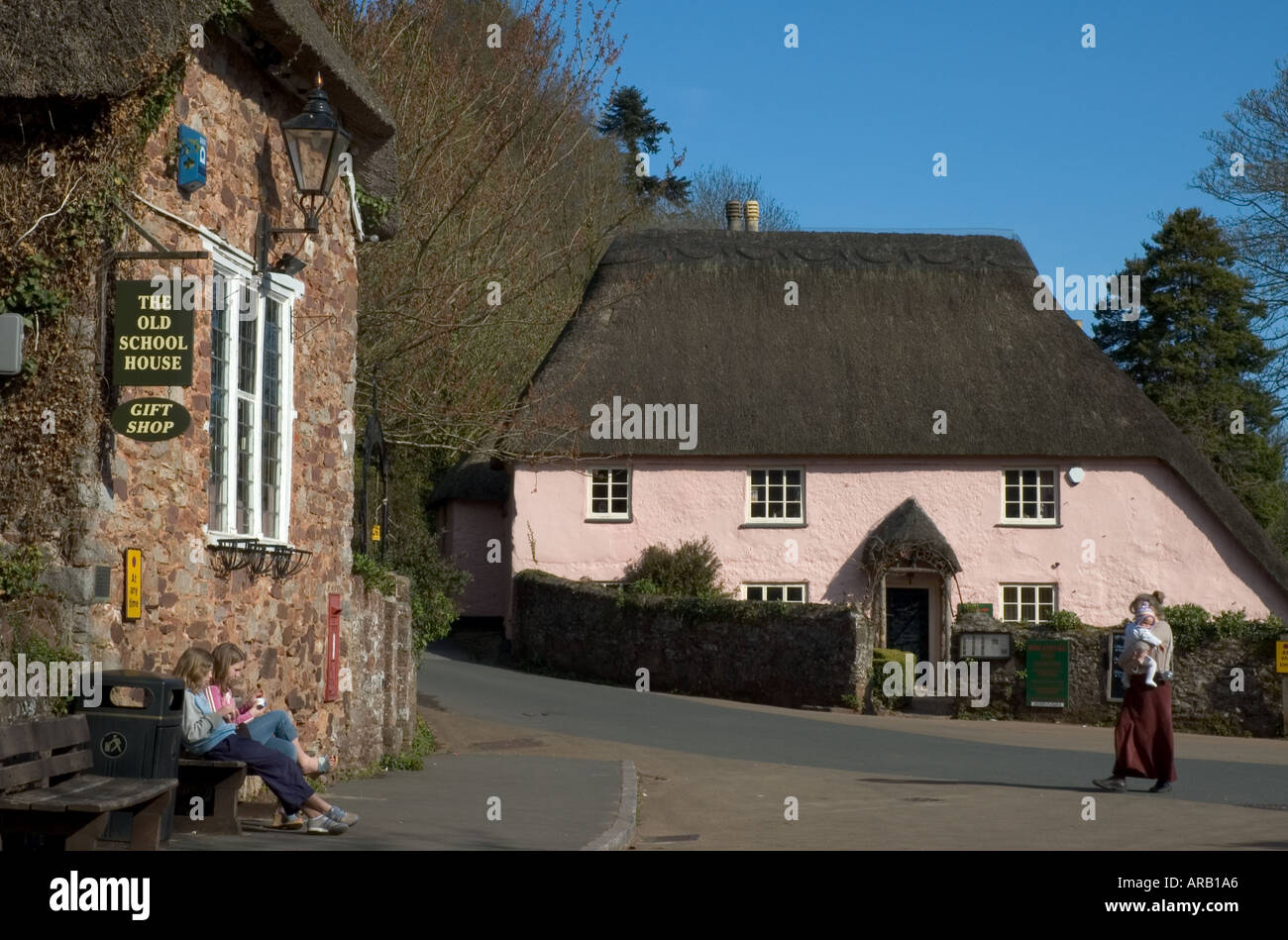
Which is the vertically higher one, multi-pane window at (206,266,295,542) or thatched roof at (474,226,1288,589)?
thatched roof at (474,226,1288,589)

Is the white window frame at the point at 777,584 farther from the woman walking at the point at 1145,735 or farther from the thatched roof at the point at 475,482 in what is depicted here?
the woman walking at the point at 1145,735

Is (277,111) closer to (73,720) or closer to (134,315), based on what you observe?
(134,315)

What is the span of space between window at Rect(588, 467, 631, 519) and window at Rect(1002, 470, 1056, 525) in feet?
24.5

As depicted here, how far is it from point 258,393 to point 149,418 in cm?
255

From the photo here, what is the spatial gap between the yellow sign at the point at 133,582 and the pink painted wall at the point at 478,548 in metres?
25.5

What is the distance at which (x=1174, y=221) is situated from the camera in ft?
133

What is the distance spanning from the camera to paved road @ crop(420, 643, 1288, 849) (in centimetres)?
1134

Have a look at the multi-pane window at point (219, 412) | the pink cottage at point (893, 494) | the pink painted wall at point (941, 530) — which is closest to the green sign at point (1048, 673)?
the pink cottage at point (893, 494)

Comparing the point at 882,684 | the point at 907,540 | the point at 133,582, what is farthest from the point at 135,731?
the point at 907,540

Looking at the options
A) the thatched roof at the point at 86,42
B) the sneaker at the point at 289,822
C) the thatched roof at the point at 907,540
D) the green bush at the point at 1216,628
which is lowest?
the sneaker at the point at 289,822

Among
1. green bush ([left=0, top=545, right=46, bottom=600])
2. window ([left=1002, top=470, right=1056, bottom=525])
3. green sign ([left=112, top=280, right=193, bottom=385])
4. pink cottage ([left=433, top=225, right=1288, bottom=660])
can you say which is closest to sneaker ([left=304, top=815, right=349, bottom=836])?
green bush ([left=0, top=545, right=46, bottom=600])

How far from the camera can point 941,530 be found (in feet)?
101

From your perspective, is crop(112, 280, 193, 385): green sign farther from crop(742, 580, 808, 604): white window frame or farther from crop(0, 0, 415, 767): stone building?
crop(742, 580, 808, 604): white window frame

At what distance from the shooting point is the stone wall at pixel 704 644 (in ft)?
81.2
